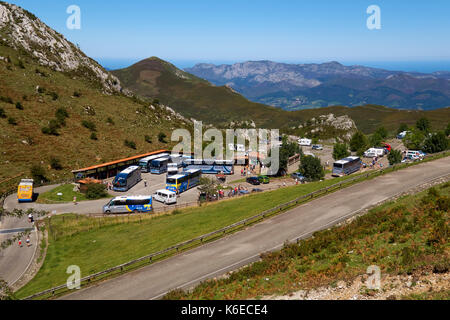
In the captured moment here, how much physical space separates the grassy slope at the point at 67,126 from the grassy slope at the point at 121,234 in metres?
21.9

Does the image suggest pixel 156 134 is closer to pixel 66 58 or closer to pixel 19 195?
pixel 19 195

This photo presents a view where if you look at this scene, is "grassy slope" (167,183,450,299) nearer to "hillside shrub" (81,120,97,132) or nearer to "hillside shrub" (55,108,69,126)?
"hillside shrub" (81,120,97,132)

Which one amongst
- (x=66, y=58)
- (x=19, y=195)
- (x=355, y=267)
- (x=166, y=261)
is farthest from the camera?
(x=66, y=58)

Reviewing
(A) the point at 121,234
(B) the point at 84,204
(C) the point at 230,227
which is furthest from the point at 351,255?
(B) the point at 84,204

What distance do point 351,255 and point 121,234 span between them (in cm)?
2155

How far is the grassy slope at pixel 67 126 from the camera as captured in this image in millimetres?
56847

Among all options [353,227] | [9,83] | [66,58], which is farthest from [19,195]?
[66,58]

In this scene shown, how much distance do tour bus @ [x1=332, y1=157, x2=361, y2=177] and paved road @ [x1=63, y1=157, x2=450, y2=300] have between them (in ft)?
61.7

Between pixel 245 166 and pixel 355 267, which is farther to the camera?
pixel 245 166

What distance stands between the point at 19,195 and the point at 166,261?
2932cm

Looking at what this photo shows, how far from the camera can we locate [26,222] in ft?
119

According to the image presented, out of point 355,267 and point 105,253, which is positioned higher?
point 355,267

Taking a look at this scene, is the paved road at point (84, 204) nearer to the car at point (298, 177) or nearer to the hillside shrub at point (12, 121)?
the car at point (298, 177)

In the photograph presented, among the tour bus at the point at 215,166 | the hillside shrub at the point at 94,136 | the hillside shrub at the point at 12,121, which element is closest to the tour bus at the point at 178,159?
the tour bus at the point at 215,166
